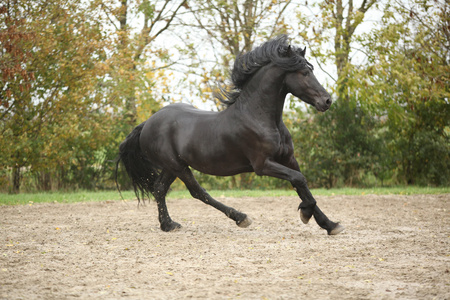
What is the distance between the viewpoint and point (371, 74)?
1249 cm

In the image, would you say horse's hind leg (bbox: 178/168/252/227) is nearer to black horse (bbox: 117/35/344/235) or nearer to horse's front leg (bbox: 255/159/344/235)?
black horse (bbox: 117/35/344/235)

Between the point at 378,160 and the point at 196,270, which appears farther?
the point at 378,160

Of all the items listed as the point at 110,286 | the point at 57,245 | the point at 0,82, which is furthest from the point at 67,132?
the point at 110,286

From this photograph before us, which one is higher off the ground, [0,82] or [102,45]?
[102,45]

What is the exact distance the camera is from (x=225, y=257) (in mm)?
4691

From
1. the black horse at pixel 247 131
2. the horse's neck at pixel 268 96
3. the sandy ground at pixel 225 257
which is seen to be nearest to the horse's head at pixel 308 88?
the black horse at pixel 247 131

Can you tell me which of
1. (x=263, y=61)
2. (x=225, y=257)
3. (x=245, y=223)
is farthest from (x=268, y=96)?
(x=225, y=257)

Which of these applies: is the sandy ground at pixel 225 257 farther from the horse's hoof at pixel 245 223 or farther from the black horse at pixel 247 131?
the black horse at pixel 247 131

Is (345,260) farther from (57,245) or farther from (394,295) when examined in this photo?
(57,245)

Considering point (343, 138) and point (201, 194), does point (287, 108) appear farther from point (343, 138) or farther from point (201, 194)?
point (201, 194)

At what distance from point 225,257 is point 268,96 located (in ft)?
6.15

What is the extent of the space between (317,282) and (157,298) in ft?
3.75

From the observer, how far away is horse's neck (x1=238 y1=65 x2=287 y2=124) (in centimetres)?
564

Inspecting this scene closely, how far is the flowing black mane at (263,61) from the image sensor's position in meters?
5.51
